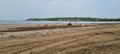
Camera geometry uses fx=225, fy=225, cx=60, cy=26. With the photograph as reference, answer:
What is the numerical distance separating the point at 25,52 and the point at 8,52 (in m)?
0.79

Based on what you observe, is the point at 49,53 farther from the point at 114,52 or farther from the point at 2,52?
the point at 114,52

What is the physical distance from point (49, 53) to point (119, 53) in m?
3.23

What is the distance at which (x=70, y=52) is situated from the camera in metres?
10.6

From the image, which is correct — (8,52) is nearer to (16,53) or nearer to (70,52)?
(16,53)

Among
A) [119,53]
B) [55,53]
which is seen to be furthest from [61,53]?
[119,53]

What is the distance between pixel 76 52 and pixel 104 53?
1.30m

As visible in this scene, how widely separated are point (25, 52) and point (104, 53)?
145 inches

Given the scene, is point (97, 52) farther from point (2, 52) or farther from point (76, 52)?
point (2, 52)

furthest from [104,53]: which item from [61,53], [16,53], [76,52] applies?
[16,53]

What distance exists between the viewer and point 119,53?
1038 centimetres

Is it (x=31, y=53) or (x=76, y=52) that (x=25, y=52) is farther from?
(x=76, y=52)

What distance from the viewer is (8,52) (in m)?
10.4

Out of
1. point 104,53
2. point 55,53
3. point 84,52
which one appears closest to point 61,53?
point 55,53

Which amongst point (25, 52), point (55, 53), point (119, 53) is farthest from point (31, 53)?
point (119, 53)
